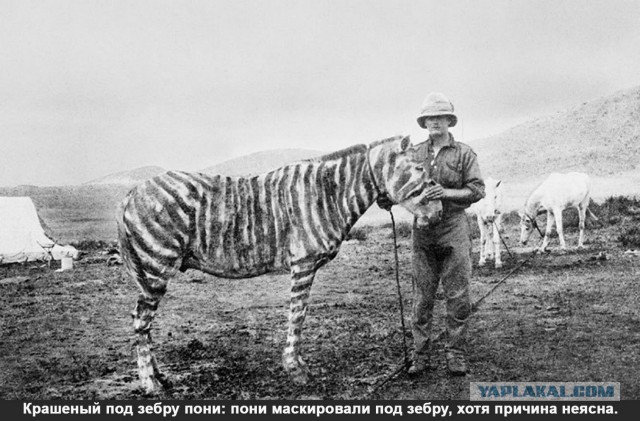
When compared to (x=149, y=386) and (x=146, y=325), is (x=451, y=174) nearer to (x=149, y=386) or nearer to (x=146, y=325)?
(x=146, y=325)

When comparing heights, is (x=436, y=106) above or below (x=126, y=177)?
below

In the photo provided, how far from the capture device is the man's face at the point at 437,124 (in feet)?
17.1

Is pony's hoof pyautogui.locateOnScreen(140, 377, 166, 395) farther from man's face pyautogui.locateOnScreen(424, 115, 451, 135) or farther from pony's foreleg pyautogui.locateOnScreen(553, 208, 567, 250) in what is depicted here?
pony's foreleg pyautogui.locateOnScreen(553, 208, 567, 250)

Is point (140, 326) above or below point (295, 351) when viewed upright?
above

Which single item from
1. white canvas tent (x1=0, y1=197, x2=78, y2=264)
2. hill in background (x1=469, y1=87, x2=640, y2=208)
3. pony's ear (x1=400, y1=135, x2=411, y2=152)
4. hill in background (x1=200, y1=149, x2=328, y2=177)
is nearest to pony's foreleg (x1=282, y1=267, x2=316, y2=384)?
pony's ear (x1=400, y1=135, x2=411, y2=152)

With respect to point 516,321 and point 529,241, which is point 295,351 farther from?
point 529,241

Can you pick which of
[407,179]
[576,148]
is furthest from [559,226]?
[576,148]

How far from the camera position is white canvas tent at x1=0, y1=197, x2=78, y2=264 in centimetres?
1346

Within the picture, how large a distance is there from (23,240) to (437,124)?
11.9 meters

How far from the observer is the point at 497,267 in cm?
1112

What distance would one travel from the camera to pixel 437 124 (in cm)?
520

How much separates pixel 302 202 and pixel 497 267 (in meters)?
7.19

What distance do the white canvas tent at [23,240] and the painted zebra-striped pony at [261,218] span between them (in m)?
9.75

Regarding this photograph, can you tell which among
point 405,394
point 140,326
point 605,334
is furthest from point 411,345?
point 140,326
